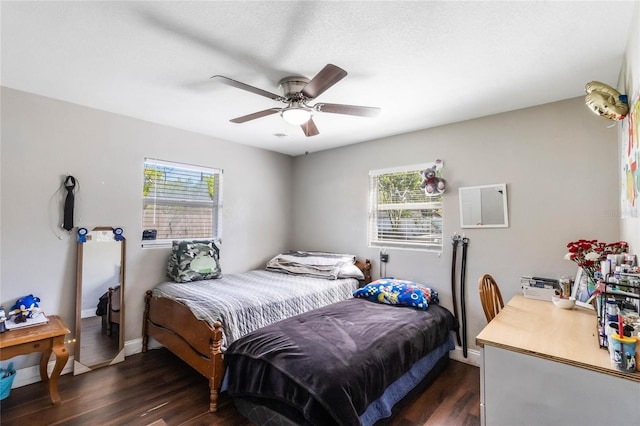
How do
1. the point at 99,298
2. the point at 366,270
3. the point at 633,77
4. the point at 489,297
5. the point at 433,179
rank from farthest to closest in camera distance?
1. the point at 366,270
2. the point at 433,179
3. the point at 99,298
4. the point at 489,297
5. the point at 633,77

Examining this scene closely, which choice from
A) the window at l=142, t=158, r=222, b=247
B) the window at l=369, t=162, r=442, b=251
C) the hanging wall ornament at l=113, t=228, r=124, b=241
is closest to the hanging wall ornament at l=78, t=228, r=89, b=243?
the hanging wall ornament at l=113, t=228, r=124, b=241

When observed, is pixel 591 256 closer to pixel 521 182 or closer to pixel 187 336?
pixel 521 182

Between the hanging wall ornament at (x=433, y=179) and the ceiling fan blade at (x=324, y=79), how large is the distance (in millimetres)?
1760

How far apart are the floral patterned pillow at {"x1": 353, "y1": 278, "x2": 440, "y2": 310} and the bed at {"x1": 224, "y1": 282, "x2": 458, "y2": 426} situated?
23 cm

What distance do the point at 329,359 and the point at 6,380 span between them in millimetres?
2465

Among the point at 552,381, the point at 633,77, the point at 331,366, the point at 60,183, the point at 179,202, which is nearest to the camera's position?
the point at 552,381

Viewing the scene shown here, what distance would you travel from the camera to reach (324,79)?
178 cm

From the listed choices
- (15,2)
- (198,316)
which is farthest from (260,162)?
(15,2)

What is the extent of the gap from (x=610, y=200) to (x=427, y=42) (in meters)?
1.95

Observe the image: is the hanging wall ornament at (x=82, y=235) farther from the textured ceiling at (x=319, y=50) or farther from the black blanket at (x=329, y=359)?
the black blanket at (x=329, y=359)

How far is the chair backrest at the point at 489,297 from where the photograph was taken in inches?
84.7

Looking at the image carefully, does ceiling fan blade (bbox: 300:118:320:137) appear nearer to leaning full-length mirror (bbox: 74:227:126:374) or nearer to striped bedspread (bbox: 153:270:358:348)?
striped bedspread (bbox: 153:270:358:348)

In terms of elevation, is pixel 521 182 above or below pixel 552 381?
above

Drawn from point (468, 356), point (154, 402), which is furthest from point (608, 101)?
point (154, 402)
